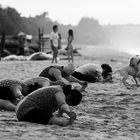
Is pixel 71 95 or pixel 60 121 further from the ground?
pixel 71 95

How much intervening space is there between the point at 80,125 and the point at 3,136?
1.26m

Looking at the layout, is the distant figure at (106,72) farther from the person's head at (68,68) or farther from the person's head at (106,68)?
the person's head at (68,68)

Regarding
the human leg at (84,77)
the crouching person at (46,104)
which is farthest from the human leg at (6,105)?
the human leg at (84,77)

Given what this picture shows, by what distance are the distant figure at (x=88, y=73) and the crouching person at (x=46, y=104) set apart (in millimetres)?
4450

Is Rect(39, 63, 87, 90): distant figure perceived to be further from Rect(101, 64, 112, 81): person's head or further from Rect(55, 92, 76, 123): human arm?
Rect(55, 92, 76, 123): human arm

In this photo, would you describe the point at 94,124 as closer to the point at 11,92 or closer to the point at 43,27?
the point at 11,92

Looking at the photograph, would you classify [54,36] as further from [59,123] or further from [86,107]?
[59,123]

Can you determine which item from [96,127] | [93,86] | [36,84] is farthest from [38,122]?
[93,86]

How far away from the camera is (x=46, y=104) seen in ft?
18.1

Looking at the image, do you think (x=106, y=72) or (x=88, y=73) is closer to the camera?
(x=88, y=73)

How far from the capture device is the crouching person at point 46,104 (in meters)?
5.46

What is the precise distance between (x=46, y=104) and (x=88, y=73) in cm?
497

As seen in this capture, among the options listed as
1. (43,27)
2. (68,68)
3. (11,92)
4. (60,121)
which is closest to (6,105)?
(11,92)

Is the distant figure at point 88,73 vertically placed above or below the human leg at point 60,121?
above
